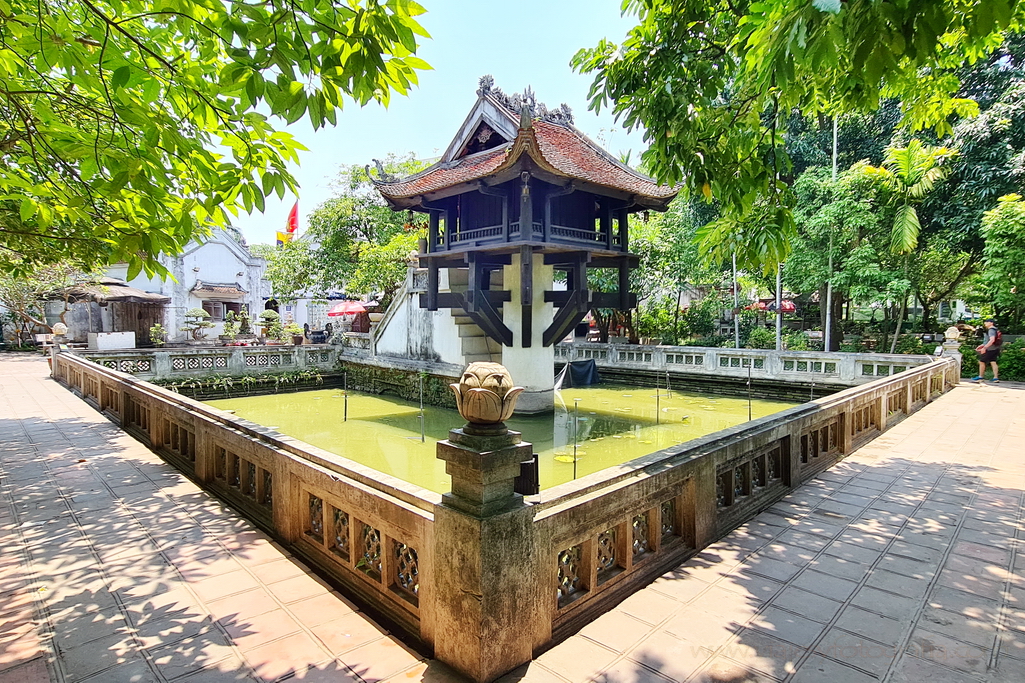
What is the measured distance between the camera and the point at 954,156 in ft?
55.3

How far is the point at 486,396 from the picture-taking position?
2443 mm

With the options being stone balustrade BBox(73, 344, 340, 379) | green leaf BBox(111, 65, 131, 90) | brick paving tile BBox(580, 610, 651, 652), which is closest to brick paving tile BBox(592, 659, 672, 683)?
brick paving tile BBox(580, 610, 651, 652)

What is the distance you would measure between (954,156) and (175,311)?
112 ft

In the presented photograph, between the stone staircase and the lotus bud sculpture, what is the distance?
11.8m

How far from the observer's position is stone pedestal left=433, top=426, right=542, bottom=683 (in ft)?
7.60

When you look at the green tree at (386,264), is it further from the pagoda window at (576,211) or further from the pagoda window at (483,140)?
the pagoda window at (576,211)

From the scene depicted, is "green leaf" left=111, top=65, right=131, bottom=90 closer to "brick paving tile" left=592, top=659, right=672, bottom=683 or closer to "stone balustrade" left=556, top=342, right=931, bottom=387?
"brick paving tile" left=592, top=659, right=672, bottom=683

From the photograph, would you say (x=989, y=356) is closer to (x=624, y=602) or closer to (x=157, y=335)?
(x=624, y=602)

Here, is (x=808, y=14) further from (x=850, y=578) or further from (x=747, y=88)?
(x=850, y=578)

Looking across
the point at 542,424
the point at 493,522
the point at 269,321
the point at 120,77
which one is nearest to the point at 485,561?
the point at 493,522

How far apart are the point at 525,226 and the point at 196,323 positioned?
2344 cm

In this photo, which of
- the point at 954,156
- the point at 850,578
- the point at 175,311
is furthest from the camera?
the point at 175,311

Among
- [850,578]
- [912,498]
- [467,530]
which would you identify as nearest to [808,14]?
[467,530]

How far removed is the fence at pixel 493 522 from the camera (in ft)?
7.83
